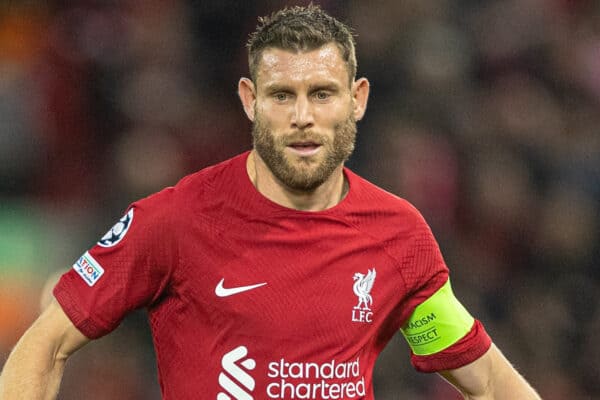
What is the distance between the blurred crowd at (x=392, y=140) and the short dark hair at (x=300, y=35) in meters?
3.17

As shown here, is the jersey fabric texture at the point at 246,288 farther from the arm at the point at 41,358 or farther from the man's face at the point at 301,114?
the man's face at the point at 301,114

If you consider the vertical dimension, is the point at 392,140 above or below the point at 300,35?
below

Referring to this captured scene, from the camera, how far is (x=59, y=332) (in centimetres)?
332

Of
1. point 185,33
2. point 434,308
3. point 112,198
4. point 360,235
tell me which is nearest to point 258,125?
point 360,235

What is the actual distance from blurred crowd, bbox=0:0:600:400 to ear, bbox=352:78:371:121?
10.3 feet

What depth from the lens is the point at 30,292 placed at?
6.27 metres

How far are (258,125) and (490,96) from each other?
447 centimetres

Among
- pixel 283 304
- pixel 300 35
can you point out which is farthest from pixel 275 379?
pixel 300 35

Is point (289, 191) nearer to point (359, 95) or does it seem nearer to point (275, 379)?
point (359, 95)

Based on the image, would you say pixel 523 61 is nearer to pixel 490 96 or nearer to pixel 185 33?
pixel 490 96

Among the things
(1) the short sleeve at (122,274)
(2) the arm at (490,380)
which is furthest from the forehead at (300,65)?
(2) the arm at (490,380)

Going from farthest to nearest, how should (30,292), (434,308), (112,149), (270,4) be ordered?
(270,4) → (112,149) → (30,292) → (434,308)

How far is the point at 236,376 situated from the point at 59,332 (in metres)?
0.59

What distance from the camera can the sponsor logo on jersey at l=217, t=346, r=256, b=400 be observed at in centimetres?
337
